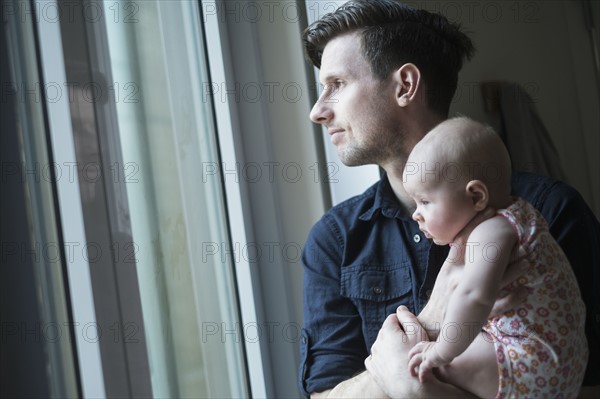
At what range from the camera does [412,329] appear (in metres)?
1.05

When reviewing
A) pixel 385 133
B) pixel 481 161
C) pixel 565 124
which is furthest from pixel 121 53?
pixel 565 124

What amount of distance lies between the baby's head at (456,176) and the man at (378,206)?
0.21m

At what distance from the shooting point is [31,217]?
104 cm

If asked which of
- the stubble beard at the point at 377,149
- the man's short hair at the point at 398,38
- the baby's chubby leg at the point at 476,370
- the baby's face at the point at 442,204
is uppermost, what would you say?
the man's short hair at the point at 398,38

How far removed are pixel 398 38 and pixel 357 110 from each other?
7.6 inches

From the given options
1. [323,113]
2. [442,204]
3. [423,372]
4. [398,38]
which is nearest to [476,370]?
[423,372]

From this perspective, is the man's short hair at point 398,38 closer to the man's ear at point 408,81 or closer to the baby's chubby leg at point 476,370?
the man's ear at point 408,81

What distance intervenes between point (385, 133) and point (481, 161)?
1.22ft

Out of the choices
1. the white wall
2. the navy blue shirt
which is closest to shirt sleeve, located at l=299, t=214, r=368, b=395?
the navy blue shirt

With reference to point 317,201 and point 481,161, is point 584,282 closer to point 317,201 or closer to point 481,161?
point 481,161

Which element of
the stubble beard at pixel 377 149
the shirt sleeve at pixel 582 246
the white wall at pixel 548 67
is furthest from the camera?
the white wall at pixel 548 67

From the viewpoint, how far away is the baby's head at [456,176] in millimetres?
964

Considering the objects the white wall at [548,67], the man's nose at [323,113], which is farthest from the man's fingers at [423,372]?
the white wall at [548,67]

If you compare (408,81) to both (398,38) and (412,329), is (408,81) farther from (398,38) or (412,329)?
(412,329)
